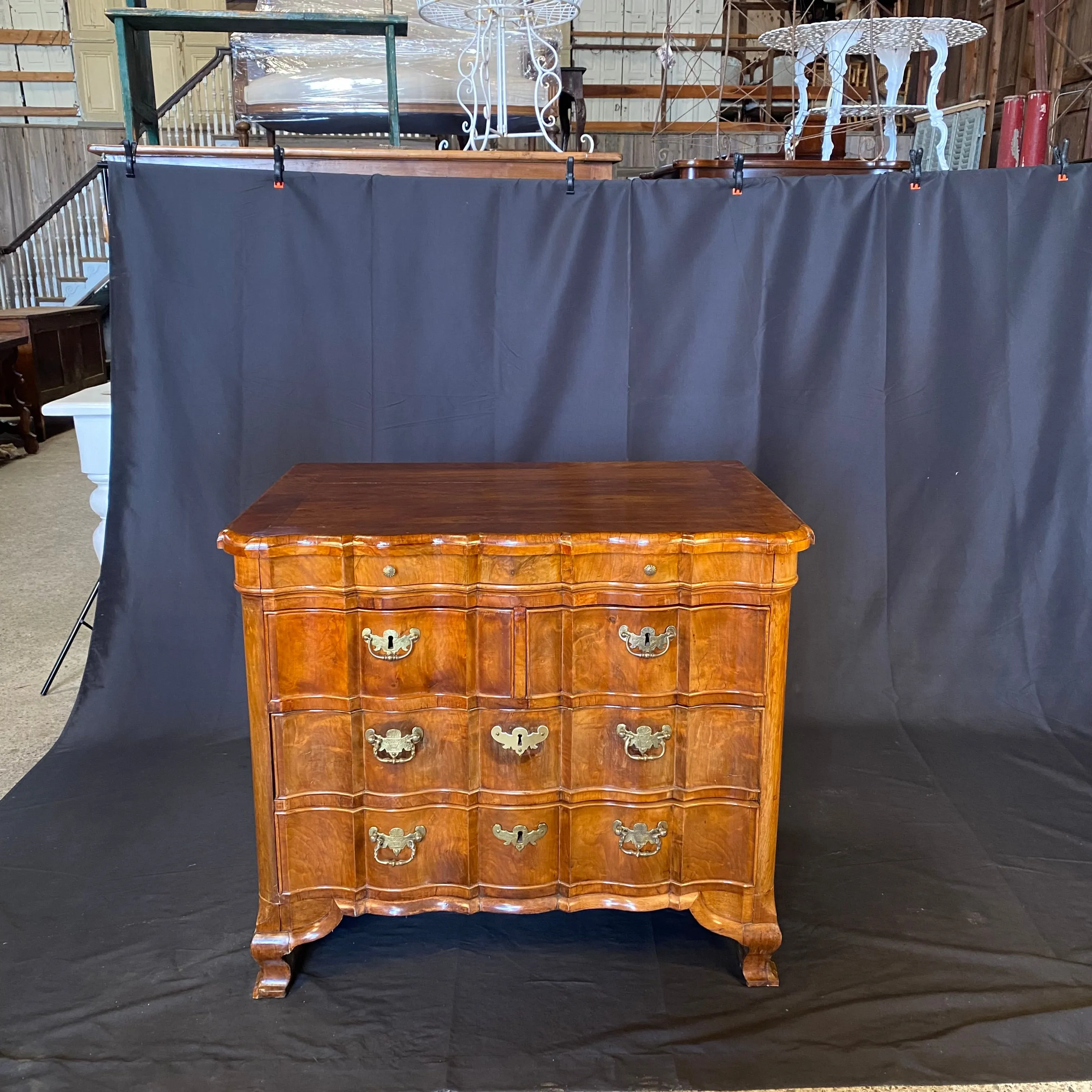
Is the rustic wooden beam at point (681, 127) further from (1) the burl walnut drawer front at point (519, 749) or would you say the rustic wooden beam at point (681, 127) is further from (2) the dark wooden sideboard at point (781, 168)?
(1) the burl walnut drawer front at point (519, 749)

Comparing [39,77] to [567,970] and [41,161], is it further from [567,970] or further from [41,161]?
[567,970]

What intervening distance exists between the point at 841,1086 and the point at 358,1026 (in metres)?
0.87

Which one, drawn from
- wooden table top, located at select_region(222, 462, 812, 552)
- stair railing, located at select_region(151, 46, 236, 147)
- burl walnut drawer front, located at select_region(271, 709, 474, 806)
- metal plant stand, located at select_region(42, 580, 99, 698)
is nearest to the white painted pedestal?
metal plant stand, located at select_region(42, 580, 99, 698)

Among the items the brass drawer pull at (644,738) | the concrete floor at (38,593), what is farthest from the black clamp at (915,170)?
the concrete floor at (38,593)

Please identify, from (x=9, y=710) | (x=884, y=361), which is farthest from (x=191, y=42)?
(x=884, y=361)

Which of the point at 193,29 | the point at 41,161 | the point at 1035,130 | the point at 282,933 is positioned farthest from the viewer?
the point at 41,161

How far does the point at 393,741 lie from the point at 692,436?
4.36 ft

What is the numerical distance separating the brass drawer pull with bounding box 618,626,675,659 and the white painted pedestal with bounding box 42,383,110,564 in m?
2.01

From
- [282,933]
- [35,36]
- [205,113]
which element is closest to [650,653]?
[282,933]

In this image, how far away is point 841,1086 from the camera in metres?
1.65

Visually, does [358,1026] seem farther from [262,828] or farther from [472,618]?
[472,618]

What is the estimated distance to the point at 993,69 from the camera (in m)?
7.30

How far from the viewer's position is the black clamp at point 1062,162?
98.0 inches

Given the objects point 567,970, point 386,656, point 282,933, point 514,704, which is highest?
point 386,656
